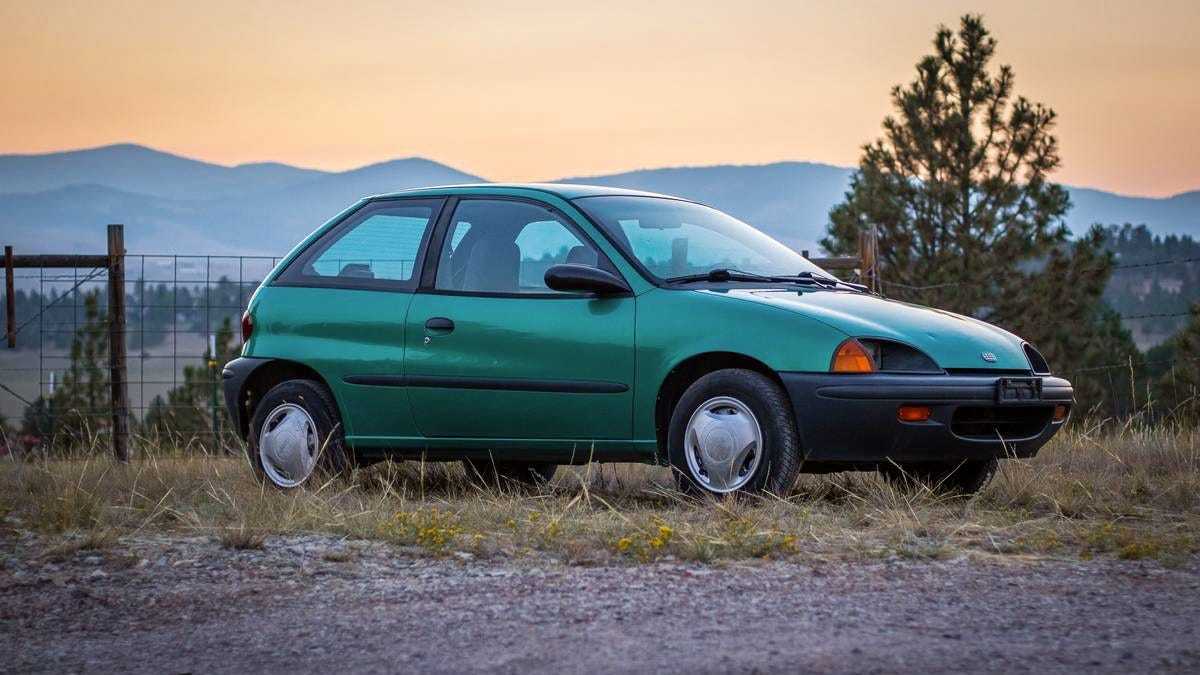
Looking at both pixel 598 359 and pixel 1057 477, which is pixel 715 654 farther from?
pixel 1057 477

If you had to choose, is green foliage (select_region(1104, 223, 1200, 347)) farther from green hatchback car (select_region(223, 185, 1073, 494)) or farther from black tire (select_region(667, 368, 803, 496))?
black tire (select_region(667, 368, 803, 496))

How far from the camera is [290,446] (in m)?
7.62

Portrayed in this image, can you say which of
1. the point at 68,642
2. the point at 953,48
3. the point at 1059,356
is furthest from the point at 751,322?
the point at 953,48

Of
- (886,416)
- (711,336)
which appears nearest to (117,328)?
(711,336)

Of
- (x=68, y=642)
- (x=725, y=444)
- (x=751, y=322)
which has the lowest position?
(x=68, y=642)

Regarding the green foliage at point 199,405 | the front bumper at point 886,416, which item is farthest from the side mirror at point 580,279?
the green foliage at point 199,405

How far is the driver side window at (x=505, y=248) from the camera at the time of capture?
7.06 m

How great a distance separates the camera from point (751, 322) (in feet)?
21.0

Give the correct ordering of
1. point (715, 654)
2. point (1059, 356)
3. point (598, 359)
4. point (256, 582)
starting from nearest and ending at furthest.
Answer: point (715, 654) < point (256, 582) < point (598, 359) < point (1059, 356)

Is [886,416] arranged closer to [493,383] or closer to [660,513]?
[660,513]

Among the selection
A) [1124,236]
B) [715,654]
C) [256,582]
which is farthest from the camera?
[1124,236]

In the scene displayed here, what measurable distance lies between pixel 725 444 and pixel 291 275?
2834mm

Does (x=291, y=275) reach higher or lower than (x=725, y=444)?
higher

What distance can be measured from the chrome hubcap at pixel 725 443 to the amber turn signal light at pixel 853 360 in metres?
0.43
